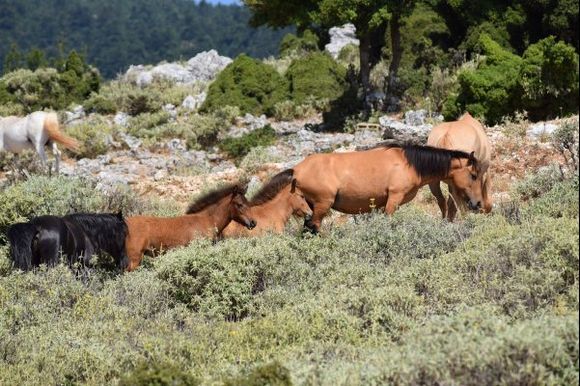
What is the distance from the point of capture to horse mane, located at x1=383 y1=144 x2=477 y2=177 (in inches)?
414

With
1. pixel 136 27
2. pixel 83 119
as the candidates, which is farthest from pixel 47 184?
pixel 136 27

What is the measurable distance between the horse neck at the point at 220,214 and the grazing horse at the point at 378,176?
0.89 metres

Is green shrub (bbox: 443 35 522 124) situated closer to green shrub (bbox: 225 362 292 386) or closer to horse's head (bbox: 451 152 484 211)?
horse's head (bbox: 451 152 484 211)

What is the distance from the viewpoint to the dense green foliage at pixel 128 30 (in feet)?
442

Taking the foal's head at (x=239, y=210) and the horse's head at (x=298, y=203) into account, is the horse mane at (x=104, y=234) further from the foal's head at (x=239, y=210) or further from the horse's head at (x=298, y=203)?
the horse's head at (x=298, y=203)

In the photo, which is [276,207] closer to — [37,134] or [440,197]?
[440,197]

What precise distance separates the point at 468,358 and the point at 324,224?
6.23 metres

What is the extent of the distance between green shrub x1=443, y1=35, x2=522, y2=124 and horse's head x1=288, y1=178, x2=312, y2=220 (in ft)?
27.9

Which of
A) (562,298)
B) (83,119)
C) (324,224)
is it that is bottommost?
(83,119)

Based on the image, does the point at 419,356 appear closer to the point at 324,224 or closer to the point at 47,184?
the point at 324,224

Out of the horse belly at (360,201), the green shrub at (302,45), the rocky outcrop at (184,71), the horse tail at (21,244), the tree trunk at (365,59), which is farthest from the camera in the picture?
the green shrub at (302,45)

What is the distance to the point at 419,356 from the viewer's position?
5.71m

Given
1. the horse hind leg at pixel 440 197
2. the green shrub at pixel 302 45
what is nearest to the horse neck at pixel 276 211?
the horse hind leg at pixel 440 197

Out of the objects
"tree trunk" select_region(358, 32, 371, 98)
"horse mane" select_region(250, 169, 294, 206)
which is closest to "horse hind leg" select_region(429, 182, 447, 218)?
"horse mane" select_region(250, 169, 294, 206)
